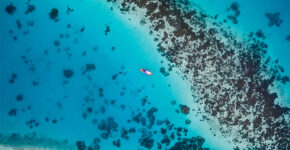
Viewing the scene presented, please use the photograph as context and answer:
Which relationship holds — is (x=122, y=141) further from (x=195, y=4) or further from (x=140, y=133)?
(x=195, y=4)

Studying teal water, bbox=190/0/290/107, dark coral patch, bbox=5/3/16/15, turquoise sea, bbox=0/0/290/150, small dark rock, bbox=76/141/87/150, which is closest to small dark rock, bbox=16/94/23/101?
turquoise sea, bbox=0/0/290/150

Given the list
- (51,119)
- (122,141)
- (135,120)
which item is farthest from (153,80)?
(51,119)

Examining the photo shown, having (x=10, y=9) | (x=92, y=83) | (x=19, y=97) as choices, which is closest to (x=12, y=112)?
(x=19, y=97)

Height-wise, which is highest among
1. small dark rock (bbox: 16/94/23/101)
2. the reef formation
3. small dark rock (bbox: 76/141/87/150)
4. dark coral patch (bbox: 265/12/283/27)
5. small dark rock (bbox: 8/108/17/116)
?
dark coral patch (bbox: 265/12/283/27)

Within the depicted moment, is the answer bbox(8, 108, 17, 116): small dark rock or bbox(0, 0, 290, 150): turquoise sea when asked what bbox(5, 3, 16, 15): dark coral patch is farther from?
bbox(8, 108, 17, 116): small dark rock

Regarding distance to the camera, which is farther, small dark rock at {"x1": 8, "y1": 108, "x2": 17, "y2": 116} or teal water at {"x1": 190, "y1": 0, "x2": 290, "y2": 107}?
teal water at {"x1": 190, "y1": 0, "x2": 290, "y2": 107}

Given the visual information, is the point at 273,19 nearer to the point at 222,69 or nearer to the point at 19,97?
the point at 222,69
